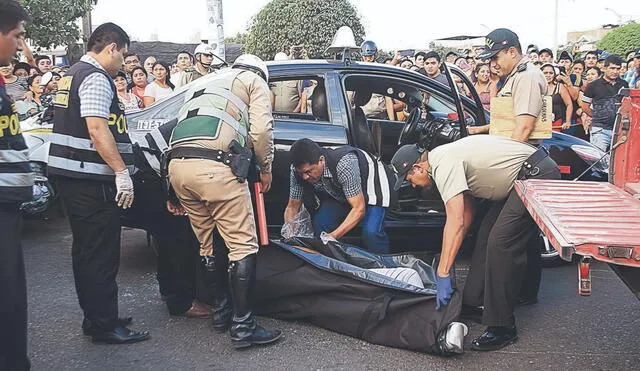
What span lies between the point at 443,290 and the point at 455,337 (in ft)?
0.81

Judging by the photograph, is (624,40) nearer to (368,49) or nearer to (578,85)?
(578,85)

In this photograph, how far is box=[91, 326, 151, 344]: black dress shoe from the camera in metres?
3.72

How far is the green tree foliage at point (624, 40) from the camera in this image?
2144cm

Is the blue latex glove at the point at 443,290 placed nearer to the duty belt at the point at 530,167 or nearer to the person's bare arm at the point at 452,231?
the person's bare arm at the point at 452,231

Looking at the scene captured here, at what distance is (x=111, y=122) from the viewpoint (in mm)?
3602

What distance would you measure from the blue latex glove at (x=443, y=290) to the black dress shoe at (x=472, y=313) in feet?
2.07

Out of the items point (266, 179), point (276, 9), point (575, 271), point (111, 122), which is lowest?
point (575, 271)

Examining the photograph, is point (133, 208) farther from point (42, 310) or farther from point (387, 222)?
point (387, 222)

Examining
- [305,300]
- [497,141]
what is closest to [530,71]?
[497,141]

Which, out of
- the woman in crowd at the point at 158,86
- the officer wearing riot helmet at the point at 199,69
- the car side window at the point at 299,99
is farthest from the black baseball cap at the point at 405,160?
the woman in crowd at the point at 158,86

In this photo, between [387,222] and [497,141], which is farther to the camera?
[387,222]

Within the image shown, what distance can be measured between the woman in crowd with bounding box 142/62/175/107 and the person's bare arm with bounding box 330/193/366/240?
4.23 metres

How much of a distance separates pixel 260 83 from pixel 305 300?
130 cm

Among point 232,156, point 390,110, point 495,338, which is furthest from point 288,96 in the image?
point 495,338
